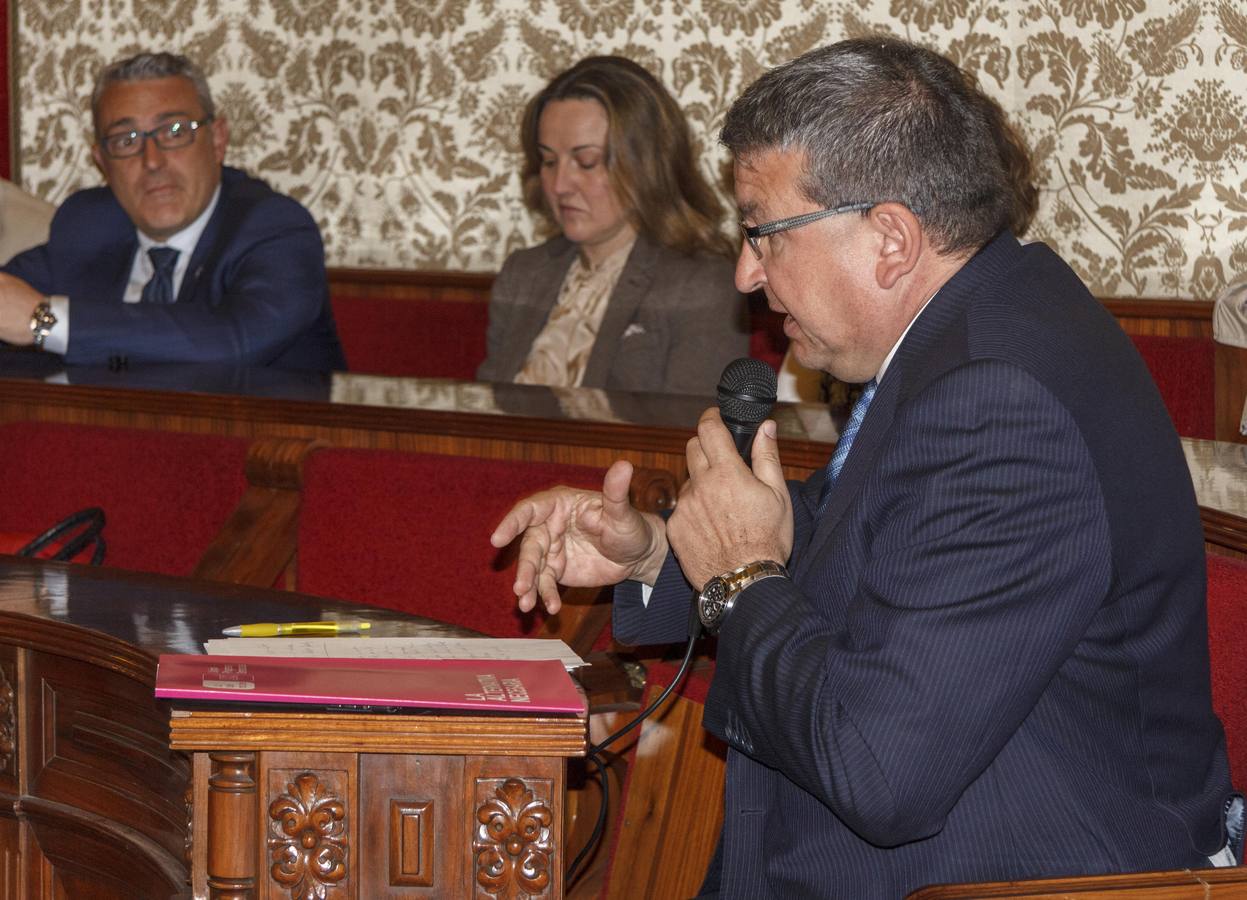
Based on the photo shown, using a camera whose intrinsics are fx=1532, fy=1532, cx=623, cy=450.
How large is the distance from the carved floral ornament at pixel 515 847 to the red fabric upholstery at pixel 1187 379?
212 centimetres

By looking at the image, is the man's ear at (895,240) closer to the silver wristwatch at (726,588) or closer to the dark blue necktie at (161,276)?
the silver wristwatch at (726,588)

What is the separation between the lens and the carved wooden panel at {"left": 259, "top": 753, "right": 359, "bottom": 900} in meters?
1.29

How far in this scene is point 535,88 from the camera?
4.81 meters

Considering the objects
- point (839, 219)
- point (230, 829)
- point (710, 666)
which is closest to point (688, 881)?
point (710, 666)

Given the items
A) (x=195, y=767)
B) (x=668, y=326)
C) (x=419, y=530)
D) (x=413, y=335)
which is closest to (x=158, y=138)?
(x=413, y=335)

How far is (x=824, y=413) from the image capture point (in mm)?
2623

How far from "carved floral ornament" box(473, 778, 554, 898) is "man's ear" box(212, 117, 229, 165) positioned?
2.84 m

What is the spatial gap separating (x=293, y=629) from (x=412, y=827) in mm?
321

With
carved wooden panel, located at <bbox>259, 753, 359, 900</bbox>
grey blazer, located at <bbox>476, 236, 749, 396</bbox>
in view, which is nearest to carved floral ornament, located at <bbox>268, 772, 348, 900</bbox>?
carved wooden panel, located at <bbox>259, 753, 359, 900</bbox>

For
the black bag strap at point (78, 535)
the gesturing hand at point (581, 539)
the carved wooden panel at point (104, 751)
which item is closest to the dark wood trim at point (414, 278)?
the black bag strap at point (78, 535)

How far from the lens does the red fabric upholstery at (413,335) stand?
176 inches

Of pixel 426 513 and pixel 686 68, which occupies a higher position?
pixel 686 68

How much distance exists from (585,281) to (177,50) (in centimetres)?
228

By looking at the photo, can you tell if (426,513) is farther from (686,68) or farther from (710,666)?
(686,68)
